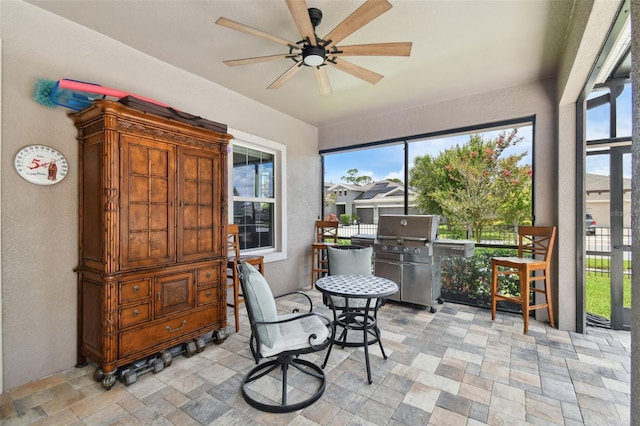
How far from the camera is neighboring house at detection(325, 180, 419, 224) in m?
4.78

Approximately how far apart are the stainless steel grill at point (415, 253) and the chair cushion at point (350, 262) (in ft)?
3.03

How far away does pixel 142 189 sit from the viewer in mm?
2420

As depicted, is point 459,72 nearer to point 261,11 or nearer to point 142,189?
point 261,11

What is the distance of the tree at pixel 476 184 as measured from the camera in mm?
4000

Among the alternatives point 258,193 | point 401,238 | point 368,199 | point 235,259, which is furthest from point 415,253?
point 258,193

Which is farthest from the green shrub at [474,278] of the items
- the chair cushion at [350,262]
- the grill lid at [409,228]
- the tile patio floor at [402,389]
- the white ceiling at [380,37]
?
the white ceiling at [380,37]

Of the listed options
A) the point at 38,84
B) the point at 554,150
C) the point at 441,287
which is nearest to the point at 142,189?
the point at 38,84

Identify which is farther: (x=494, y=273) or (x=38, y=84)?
(x=494, y=273)

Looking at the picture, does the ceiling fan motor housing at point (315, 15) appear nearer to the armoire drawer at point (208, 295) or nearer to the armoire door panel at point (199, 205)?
the armoire door panel at point (199, 205)

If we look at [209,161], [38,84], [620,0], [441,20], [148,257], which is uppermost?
[441,20]

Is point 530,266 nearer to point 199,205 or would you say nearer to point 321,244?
point 321,244

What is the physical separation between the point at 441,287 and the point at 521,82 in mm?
2906

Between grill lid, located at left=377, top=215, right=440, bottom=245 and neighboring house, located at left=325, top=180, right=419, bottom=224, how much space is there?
47 cm

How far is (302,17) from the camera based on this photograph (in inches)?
74.9
